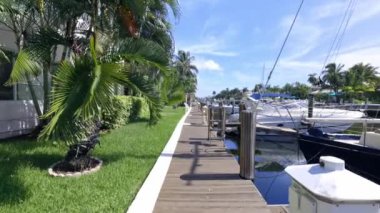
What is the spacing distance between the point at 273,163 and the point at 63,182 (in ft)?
29.3

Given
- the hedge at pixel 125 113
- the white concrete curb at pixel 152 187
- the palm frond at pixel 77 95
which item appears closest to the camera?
the white concrete curb at pixel 152 187

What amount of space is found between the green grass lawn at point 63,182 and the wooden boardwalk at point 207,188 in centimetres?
65

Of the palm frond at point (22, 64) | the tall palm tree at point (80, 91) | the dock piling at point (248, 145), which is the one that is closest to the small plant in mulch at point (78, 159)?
the tall palm tree at point (80, 91)

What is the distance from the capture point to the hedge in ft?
51.5

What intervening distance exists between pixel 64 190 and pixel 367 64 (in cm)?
8933

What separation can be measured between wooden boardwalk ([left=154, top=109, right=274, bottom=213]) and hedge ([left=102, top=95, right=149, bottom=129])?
3.08 metres

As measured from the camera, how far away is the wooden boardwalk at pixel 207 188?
602cm

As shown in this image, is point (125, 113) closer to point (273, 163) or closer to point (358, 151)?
point (273, 163)

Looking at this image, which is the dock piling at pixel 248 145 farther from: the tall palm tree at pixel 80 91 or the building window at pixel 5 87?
the building window at pixel 5 87

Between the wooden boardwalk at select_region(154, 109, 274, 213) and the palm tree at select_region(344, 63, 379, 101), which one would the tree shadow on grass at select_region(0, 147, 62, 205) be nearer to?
the wooden boardwalk at select_region(154, 109, 274, 213)

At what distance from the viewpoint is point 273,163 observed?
14172 millimetres

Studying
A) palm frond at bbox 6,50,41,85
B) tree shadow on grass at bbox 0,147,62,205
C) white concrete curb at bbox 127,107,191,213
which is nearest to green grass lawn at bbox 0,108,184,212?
tree shadow on grass at bbox 0,147,62,205

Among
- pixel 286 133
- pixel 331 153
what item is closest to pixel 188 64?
pixel 286 133

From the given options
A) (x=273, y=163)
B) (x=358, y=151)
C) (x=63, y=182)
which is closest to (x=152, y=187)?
(x=63, y=182)
